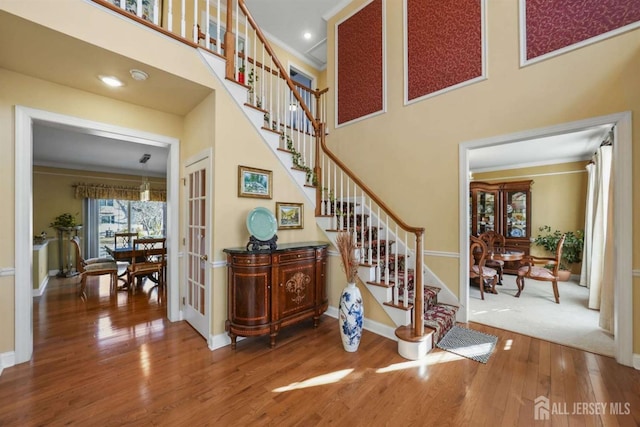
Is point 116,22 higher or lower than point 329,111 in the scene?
lower

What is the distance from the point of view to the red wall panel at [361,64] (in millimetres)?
4020

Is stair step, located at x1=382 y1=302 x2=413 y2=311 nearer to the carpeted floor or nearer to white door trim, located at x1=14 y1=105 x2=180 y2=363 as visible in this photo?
the carpeted floor

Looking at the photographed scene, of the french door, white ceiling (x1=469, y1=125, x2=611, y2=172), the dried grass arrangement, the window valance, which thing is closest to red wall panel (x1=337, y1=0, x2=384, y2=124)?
white ceiling (x1=469, y1=125, x2=611, y2=172)

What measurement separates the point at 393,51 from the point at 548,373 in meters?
4.26

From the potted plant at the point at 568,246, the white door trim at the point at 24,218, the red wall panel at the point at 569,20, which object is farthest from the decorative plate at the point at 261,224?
the potted plant at the point at 568,246

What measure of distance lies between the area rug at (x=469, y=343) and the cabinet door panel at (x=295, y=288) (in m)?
1.48

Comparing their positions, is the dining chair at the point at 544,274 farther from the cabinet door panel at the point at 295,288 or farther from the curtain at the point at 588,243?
the cabinet door panel at the point at 295,288

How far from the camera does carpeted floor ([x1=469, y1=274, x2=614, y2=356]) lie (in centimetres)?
273

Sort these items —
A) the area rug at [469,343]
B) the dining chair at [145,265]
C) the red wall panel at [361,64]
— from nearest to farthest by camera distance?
the area rug at [469,343] → the red wall panel at [361,64] → the dining chair at [145,265]

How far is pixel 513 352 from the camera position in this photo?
251 centimetres

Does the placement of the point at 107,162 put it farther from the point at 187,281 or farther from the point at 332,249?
the point at 332,249

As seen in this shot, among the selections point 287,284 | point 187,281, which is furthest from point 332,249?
point 187,281

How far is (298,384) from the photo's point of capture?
6.75ft

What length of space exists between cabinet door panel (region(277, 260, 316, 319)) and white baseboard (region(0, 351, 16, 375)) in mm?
2381
